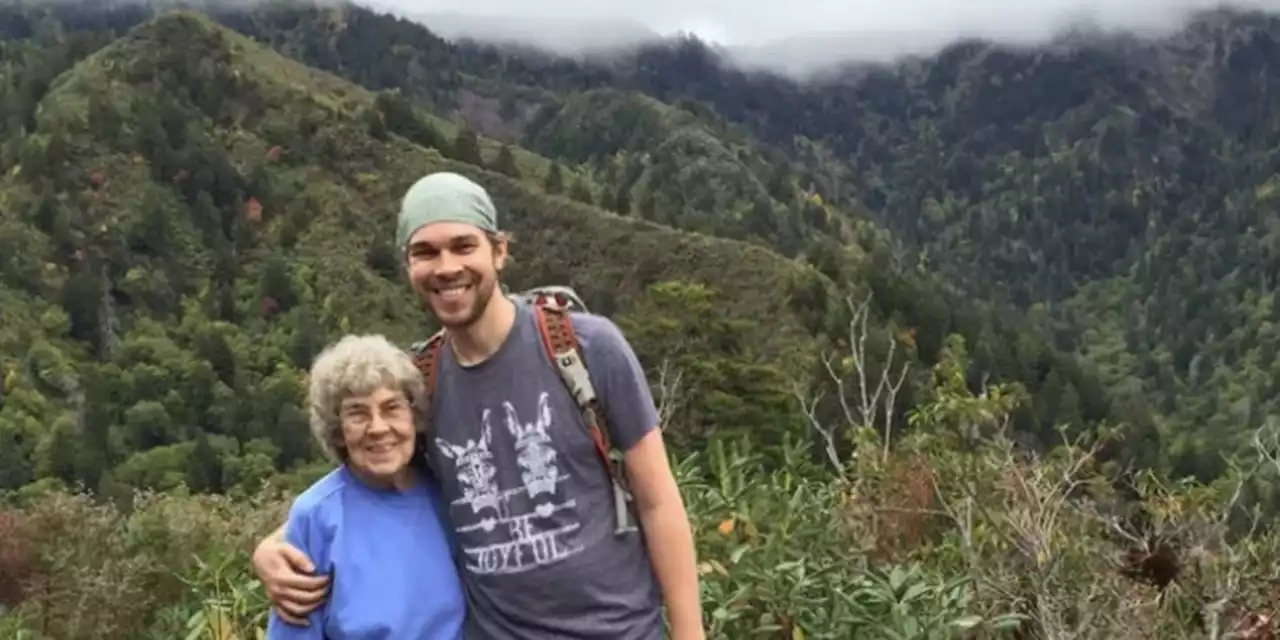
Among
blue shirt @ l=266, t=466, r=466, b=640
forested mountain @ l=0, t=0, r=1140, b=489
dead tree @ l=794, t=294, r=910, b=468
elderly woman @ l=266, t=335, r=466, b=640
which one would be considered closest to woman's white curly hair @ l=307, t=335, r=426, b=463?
elderly woman @ l=266, t=335, r=466, b=640

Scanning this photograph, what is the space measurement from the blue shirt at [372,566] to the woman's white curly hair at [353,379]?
105mm

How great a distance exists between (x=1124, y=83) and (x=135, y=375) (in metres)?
152

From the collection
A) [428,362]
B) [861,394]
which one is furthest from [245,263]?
[428,362]

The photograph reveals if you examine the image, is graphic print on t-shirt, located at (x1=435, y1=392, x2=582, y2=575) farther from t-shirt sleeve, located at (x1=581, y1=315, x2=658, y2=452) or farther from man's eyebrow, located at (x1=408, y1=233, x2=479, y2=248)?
man's eyebrow, located at (x1=408, y1=233, x2=479, y2=248)

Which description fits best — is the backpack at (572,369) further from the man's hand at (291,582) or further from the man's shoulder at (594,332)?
the man's hand at (291,582)

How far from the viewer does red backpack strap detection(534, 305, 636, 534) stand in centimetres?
235

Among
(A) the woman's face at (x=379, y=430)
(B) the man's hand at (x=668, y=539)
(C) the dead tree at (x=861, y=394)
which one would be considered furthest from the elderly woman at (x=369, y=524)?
(C) the dead tree at (x=861, y=394)

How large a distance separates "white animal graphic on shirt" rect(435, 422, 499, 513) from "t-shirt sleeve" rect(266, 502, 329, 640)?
0.26 m

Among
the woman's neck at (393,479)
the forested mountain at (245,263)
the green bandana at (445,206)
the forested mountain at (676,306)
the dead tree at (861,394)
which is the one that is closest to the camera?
the green bandana at (445,206)

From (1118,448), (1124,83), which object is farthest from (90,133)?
(1124,83)

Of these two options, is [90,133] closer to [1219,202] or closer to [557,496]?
[557,496]

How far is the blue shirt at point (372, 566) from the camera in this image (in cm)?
238

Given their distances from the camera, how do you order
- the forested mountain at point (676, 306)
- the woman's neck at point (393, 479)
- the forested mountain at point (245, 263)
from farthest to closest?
the forested mountain at point (245, 263) < the forested mountain at point (676, 306) < the woman's neck at point (393, 479)

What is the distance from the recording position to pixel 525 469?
93.8 inches
